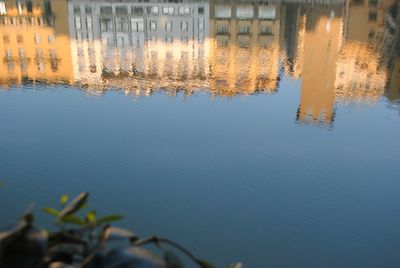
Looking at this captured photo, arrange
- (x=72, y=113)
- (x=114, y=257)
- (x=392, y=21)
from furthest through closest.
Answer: (x=392, y=21) < (x=72, y=113) < (x=114, y=257)

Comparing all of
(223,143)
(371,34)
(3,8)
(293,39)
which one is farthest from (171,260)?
(3,8)

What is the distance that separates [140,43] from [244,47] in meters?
7.49

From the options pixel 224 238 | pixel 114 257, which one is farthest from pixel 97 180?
pixel 114 257

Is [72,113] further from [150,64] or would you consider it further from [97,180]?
[150,64]

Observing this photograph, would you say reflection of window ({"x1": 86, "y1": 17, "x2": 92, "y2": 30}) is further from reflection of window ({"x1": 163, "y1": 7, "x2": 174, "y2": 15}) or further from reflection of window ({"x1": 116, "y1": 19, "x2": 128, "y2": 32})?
reflection of window ({"x1": 163, "y1": 7, "x2": 174, "y2": 15})

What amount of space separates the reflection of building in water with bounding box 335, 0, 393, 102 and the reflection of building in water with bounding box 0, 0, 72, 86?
13749mm

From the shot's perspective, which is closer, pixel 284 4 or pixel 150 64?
pixel 150 64

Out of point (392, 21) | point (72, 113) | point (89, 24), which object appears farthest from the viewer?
point (392, 21)

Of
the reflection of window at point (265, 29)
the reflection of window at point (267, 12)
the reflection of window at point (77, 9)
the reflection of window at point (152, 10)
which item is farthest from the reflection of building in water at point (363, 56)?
the reflection of window at point (77, 9)

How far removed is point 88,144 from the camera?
51.7 ft

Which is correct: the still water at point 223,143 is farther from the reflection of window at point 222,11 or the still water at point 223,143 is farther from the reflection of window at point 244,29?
the reflection of window at point 222,11

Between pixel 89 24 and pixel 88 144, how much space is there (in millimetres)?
25394

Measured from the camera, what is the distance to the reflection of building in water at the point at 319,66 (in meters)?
19.5

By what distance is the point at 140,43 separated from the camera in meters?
35.8
